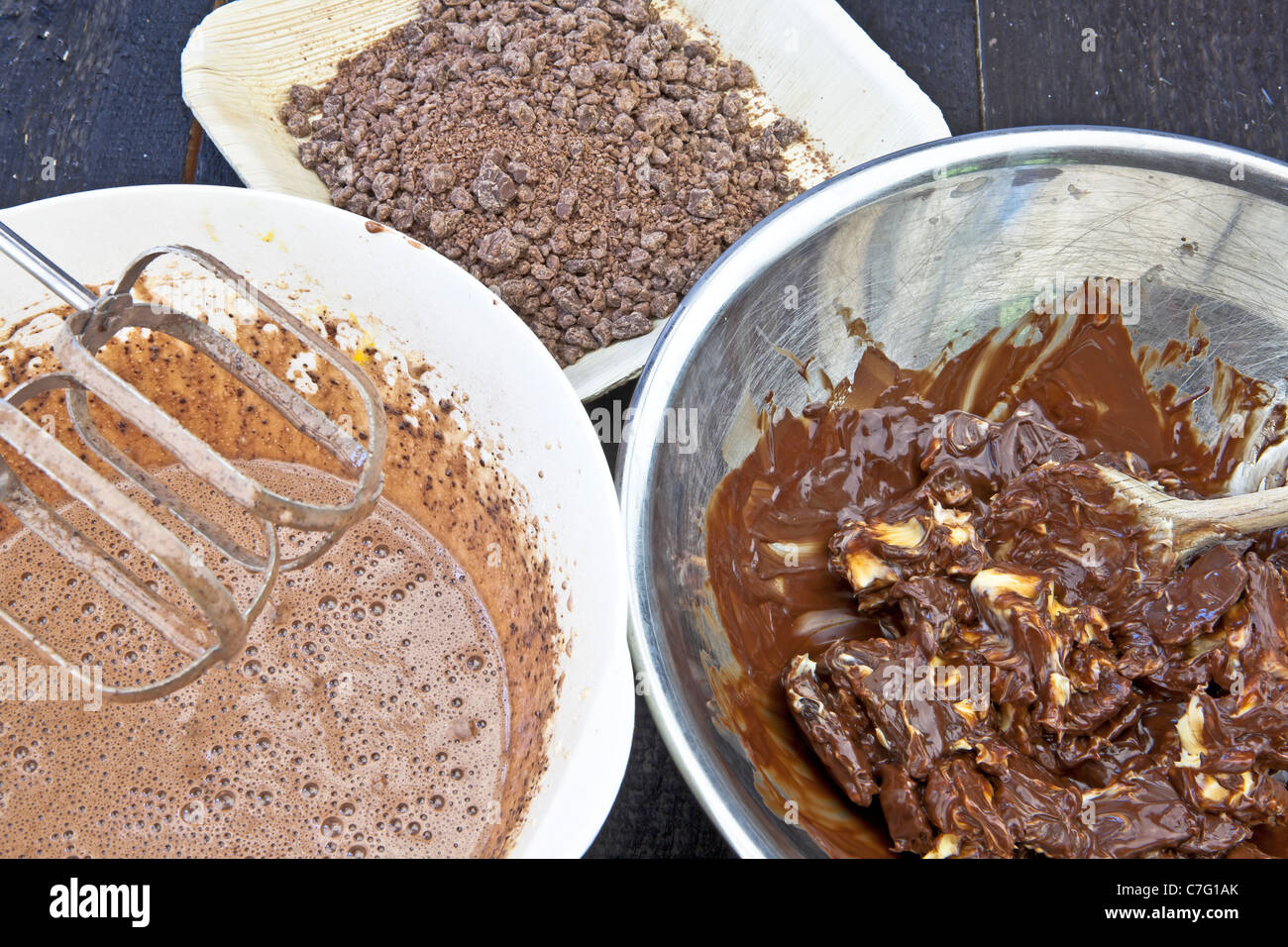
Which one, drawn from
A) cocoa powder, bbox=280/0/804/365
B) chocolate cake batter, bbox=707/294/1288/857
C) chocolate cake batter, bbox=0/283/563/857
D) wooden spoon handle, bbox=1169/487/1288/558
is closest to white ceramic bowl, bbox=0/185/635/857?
chocolate cake batter, bbox=0/283/563/857

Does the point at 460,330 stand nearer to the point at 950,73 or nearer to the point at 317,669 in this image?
the point at 317,669

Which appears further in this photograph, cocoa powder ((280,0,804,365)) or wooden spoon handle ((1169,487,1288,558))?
cocoa powder ((280,0,804,365))

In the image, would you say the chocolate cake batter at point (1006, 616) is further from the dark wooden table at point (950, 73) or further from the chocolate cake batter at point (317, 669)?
the dark wooden table at point (950, 73)

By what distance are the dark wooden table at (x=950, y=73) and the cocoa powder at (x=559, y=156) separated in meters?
0.16

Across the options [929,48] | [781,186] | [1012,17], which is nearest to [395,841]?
[781,186]

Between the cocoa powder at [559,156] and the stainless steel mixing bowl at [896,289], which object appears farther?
the cocoa powder at [559,156]

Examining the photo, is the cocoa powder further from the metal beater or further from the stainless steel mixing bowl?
the metal beater

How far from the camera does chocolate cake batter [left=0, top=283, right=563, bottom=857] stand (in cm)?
94

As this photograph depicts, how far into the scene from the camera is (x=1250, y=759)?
0.94m

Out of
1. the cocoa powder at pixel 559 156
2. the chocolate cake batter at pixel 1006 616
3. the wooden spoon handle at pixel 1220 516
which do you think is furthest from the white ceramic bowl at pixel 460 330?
the wooden spoon handle at pixel 1220 516

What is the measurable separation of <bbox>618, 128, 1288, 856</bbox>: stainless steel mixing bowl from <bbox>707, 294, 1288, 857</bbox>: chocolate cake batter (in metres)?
0.04

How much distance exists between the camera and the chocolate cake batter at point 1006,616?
934 mm

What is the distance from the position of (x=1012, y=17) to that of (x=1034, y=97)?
0.50 ft

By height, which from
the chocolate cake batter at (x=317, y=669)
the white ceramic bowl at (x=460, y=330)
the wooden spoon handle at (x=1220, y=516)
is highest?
the white ceramic bowl at (x=460, y=330)
